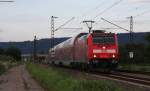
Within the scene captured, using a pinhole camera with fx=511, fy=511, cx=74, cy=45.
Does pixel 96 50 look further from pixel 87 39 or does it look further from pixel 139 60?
pixel 139 60

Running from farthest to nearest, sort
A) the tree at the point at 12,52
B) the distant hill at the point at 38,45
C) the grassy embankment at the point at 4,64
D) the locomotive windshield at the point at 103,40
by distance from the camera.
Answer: the distant hill at the point at 38,45 < the tree at the point at 12,52 < the grassy embankment at the point at 4,64 < the locomotive windshield at the point at 103,40

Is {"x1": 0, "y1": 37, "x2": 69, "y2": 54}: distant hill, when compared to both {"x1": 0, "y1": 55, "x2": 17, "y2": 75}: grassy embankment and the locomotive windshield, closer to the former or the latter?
{"x1": 0, "y1": 55, "x2": 17, "y2": 75}: grassy embankment

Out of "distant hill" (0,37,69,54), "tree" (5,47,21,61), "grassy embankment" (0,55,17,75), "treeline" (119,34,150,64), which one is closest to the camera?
"grassy embankment" (0,55,17,75)

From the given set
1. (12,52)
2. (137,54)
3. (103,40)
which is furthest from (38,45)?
(103,40)

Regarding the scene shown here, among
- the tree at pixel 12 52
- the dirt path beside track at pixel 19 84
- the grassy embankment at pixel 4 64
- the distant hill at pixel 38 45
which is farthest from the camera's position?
the distant hill at pixel 38 45

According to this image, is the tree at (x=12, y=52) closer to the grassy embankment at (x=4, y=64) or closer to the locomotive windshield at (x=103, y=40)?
the grassy embankment at (x=4, y=64)

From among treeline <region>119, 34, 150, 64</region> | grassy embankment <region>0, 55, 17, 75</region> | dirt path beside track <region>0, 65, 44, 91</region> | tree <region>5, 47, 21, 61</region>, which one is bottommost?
dirt path beside track <region>0, 65, 44, 91</region>

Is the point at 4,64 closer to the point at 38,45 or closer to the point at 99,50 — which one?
the point at 99,50

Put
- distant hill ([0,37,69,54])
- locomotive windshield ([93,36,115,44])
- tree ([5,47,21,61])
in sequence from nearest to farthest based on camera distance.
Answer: locomotive windshield ([93,36,115,44]), tree ([5,47,21,61]), distant hill ([0,37,69,54])

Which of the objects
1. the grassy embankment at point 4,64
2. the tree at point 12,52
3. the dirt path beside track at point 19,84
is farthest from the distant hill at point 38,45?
the dirt path beside track at point 19,84

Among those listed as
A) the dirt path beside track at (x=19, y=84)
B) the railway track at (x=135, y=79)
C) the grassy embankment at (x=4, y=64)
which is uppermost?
the grassy embankment at (x=4, y=64)

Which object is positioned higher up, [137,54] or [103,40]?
[103,40]

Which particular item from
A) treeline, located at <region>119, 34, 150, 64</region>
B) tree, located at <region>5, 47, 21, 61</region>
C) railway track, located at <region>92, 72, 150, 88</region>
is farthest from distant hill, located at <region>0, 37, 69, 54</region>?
railway track, located at <region>92, 72, 150, 88</region>

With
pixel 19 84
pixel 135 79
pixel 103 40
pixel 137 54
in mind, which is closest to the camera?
pixel 135 79
